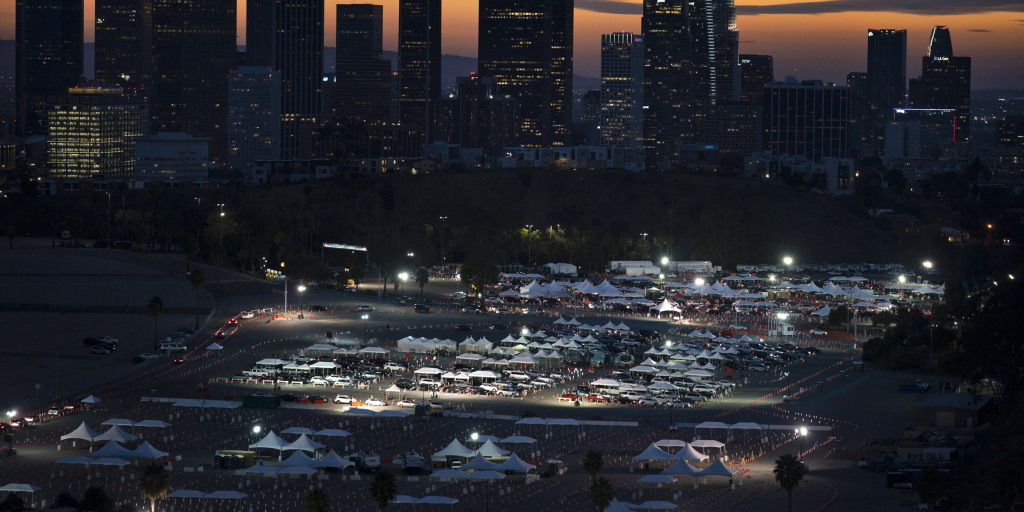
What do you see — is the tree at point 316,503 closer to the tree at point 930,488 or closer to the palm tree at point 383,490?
the palm tree at point 383,490

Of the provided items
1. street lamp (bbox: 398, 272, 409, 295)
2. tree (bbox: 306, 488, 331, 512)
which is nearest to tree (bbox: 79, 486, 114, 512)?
tree (bbox: 306, 488, 331, 512)

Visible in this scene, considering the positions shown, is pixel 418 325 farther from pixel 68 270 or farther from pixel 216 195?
pixel 216 195

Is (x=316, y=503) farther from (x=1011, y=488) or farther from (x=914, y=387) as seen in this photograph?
(x=914, y=387)

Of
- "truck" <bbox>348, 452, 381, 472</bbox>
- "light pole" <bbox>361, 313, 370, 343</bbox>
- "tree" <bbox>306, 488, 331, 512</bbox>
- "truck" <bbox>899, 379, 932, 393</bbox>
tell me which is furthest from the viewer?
"light pole" <bbox>361, 313, 370, 343</bbox>

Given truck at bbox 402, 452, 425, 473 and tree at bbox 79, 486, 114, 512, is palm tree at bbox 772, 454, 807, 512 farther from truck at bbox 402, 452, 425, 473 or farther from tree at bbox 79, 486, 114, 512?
tree at bbox 79, 486, 114, 512

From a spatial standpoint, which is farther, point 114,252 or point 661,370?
point 114,252

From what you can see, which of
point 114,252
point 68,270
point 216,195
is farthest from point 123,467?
point 216,195
